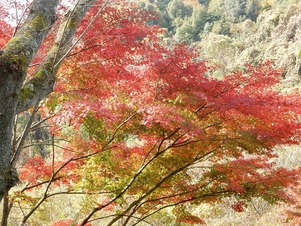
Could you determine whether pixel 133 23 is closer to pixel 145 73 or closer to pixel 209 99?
pixel 145 73

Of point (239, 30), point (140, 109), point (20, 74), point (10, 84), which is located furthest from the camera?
point (239, 30)

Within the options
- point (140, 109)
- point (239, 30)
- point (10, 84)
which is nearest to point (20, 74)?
point (10, 84)

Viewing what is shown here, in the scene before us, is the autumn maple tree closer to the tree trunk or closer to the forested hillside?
the tree trunk

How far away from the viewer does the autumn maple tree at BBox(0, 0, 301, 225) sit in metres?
3.87

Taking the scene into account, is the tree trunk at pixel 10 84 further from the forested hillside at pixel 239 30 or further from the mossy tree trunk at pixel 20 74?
the forested hillside at pixel 239 30

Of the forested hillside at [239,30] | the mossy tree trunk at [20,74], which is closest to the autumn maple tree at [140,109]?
the mossy tree trunk at [20,74]

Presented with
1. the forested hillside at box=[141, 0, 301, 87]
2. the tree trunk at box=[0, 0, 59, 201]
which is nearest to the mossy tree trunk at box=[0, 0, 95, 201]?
the tree trunk at box=[0, 0, 59, 201]

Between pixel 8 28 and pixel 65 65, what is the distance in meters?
1.05

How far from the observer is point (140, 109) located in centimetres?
390

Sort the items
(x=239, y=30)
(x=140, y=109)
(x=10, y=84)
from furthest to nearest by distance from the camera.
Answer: (x=239, y=30) → (x=140, y=109) → (x=10, y=84)

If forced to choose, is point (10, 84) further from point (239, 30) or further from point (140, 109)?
point (239, 30)

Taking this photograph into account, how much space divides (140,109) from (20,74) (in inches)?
53.4

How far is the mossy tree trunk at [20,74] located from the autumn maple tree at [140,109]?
2cm

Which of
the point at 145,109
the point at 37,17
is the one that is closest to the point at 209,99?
the point at 145,109
